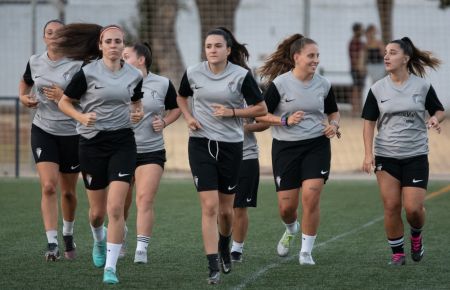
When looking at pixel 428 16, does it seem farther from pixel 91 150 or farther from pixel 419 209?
pixel 91 150

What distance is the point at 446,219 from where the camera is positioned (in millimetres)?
14031

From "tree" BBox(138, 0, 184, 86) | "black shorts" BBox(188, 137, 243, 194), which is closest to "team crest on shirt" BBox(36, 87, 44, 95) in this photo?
"black shorts" BBox(188, 137, 243, 194)

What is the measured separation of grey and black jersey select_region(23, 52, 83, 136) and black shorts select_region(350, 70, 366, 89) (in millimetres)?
11274

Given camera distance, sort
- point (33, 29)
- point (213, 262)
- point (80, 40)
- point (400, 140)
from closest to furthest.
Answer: point (213, 262)
point (80, 40)
point (400, 140)
point (33, 29)

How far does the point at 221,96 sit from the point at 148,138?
1402 mm

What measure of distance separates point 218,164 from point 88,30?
1678 millimetres

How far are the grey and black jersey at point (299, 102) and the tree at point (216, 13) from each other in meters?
12.1

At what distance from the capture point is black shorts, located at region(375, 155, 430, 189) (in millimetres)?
10297

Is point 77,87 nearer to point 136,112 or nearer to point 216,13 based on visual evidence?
point 136,112

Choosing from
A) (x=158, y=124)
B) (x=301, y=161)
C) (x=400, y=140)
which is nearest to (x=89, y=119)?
(x=158, y=124)

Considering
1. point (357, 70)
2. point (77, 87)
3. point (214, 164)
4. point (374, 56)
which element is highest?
point (77, 87)

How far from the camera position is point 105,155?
938 centimetres

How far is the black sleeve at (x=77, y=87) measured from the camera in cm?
928

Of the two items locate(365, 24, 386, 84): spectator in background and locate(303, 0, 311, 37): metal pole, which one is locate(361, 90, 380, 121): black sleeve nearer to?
locate(303, 0, 311, 37): metal pole
